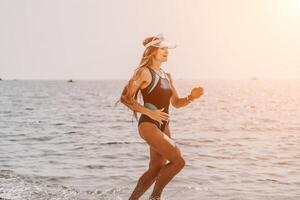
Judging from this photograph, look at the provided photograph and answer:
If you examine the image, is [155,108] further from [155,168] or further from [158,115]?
[155,168]

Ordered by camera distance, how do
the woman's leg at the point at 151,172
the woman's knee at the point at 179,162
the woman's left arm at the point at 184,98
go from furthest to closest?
the woman's left arm at the point at 184,98, the woman's leg at the point at 151,172, the woman's knee at the point at 179,162

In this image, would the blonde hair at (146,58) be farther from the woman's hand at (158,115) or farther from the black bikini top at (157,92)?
the woman's hand at (158,115)

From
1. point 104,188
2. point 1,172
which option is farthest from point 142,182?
point 1,172

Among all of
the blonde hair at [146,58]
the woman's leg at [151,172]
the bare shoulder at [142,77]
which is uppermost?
the blonde hair at [146,58]

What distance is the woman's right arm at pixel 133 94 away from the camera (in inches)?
275

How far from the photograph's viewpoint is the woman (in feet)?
23.2

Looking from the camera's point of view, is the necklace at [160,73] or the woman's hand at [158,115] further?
the necklace at [160,73]

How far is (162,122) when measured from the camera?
7367 millimetres

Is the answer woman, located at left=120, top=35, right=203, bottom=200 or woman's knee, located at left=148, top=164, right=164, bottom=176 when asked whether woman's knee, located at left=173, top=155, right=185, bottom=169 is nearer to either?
woman, located at left=120, top=35, right=203, bottom=200

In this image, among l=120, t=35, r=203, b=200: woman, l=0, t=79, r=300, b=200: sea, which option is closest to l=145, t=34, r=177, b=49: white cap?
l=120, t=35, r=203, b=200: woman

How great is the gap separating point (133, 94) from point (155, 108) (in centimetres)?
38

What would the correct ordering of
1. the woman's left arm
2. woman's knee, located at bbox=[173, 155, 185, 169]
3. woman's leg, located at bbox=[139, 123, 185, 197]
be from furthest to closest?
the woman's left arm < woman's knee, located at bbox=[173, 155, 185, 169] < woman's leg, located at bbox=[139, 123, 185, 197]

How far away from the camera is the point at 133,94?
23.1ft

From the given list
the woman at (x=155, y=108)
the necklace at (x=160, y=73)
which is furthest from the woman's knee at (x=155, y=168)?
the necklace at (x=160, y=73)
